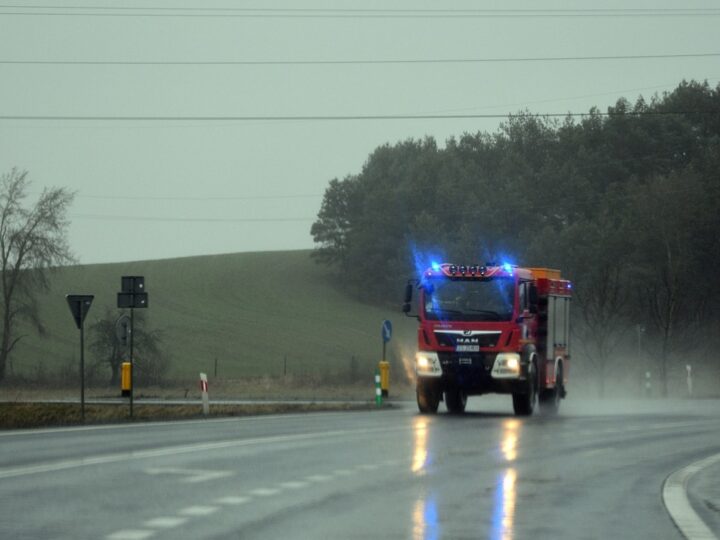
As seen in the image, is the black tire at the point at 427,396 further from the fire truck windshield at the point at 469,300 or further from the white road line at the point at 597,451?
the white road line at the point at 597,451

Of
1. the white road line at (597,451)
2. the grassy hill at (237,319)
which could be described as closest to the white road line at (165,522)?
the white road line at (597,451)

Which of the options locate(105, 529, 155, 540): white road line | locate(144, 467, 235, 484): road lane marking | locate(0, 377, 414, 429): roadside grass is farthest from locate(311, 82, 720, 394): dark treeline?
locate(105, 529, 155, 540): white road line

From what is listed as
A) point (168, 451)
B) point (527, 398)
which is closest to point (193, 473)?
point (168, 451)

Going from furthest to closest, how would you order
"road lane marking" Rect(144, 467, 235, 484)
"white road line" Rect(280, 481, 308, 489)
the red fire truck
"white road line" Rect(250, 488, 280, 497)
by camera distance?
1. the red fire truck
2. "road lane marking" Rect(144, 467, 235, 484)
3. "white road line" Rect(280, 481, 308, 489)
4. "white road line" Rect(250, 488, 280, 497)

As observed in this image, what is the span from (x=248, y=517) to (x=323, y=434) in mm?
12176

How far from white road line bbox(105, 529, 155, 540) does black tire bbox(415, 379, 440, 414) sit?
2166 cm

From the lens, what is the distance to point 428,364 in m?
32.8

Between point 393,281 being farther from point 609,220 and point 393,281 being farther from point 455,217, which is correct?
point 609,220

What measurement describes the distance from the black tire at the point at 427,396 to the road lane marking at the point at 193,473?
1632 centimetres

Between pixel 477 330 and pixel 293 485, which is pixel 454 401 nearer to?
pixel 477 330

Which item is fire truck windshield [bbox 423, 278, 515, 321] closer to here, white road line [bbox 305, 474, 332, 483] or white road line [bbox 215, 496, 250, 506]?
white road line [bbox 305, 474, 332, 483]

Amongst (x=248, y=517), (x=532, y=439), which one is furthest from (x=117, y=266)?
(x=248, y=517)

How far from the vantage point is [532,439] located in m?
24.1

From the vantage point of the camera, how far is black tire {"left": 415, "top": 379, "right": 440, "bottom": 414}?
33.2 metres
